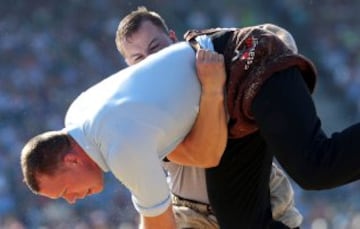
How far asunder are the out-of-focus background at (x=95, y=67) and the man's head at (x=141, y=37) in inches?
95.3

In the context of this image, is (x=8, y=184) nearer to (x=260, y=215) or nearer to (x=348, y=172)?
(x=260, y=215)

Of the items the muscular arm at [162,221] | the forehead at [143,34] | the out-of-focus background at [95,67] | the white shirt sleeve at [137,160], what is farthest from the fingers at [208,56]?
the out-of-focus background at [95,67]

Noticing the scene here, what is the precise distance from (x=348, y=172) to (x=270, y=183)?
53 centimetres

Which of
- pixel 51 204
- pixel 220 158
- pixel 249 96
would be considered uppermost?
pixel 249 96

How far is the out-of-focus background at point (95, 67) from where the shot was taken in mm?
5598

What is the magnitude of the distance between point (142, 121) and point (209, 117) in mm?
223

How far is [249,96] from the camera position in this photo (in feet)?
8.21

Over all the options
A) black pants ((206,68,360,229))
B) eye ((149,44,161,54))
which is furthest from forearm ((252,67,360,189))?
eye ((149,44,161,54))

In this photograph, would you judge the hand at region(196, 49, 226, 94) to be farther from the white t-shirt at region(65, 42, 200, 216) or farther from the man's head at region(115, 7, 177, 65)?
the man's head at region(115, 7, 177, 65)

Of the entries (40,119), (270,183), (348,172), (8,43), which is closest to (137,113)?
(348,172)

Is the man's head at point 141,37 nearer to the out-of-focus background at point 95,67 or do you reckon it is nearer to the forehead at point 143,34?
the forehead at point 143,34

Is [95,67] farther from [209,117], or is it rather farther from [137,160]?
[137,160]

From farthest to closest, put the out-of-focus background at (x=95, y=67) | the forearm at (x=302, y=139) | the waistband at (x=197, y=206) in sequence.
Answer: the out-of-focus background at (x=95, y=67) → the waistband at (x=197, y=206) → the forearm at (x=302, y=139)

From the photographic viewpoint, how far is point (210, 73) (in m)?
2.53
